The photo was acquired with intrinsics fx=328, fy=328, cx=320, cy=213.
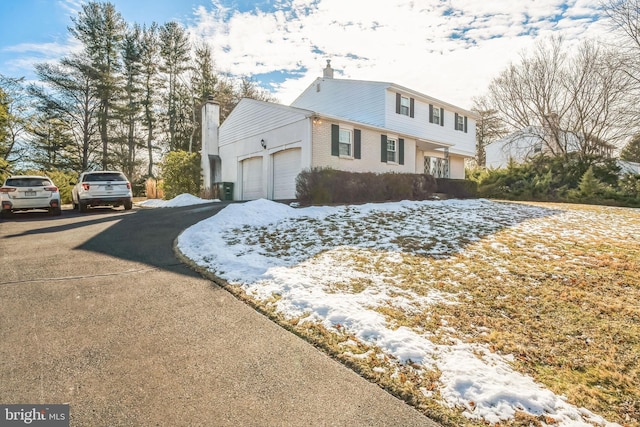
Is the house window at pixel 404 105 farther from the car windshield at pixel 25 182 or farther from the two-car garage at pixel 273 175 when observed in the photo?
the car windshield at pixel 25 182

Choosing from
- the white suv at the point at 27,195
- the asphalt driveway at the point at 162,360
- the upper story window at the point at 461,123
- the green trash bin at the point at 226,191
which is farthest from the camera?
the upper story window at the point at 461,123

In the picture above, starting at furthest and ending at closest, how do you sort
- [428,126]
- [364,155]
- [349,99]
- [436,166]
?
[436,166] < [428,126] < [349,99] < [364,155]

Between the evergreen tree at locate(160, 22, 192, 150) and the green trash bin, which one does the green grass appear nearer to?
the green trash bin

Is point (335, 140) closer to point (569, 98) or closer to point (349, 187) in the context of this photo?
point (349, 187)

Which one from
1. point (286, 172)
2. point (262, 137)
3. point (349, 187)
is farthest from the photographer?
point (262, 137)

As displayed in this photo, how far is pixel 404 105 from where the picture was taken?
1895 cm

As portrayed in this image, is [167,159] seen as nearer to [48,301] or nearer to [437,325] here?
[48,301]

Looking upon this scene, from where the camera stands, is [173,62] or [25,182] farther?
[173,62]

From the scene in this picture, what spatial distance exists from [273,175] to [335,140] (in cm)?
363

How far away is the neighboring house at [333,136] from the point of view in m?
14.1

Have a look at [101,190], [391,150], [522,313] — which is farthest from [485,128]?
[522,313]

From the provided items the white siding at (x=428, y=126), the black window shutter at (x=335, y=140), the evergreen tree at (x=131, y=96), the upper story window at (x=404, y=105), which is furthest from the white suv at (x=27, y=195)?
the evergreen tree at (x=131, y=96)

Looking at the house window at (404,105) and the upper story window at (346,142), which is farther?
the house window at (404,105)

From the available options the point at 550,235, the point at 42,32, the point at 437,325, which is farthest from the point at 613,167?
the point at 42,32
